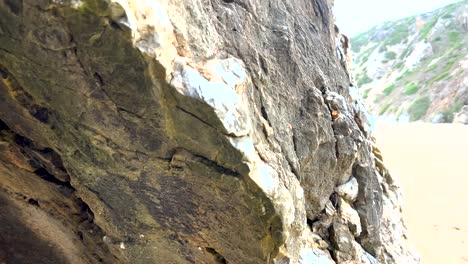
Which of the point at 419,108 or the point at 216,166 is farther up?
the point at 419,108

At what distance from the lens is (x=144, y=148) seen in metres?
4.12

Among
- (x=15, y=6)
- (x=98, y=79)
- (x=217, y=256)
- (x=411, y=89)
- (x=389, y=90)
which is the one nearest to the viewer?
(x=15, y=6)

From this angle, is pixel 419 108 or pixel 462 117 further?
pixel 419 108

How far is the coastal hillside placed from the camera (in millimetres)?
37969

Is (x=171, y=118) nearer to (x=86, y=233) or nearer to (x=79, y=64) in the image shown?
(x=79, y=64)

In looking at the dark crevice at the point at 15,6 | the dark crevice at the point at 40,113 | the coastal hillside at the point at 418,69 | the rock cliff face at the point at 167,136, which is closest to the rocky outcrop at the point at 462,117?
the coastal hillside at the point at 418,69

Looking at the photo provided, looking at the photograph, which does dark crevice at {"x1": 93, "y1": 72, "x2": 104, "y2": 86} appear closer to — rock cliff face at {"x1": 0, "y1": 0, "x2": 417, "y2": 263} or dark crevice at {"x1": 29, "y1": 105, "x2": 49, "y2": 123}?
rock cliff face at {"x1": 0, "y1": 0, "x2": 417, "y2": 263}

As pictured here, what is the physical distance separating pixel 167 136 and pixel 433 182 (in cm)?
1676

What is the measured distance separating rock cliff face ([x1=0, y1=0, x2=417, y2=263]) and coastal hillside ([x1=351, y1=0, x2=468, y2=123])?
107 feet

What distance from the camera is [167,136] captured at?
3986mm

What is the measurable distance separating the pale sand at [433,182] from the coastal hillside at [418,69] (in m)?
11.0

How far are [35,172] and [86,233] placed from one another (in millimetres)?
980

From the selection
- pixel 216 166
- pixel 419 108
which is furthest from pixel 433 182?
pixel 419 108

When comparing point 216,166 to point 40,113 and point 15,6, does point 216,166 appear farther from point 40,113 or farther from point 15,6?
point 15,6
